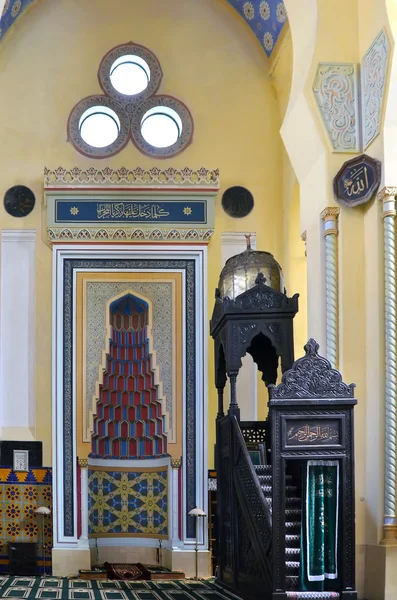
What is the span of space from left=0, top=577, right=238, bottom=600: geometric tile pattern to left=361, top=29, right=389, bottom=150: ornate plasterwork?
125 inches

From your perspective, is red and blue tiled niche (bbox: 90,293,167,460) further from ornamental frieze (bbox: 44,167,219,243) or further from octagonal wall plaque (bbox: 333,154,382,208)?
octagonal wall plaque (bbox: 333,154,382,208)

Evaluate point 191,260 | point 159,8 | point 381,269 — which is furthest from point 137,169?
point 381,269

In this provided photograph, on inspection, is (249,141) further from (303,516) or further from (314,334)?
(303,516)

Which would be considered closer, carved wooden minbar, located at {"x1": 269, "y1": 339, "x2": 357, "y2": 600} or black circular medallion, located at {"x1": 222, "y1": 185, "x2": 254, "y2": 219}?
carved wooden minbar, located at {"x1": 269, "y1": 339, "x2": 357, "y2": 600}

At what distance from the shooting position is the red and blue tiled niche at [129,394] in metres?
10.8

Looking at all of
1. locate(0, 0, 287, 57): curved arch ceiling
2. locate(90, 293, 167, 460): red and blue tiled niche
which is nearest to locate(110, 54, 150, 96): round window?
locate(0, 0, 287, 57): curved arch ceiling

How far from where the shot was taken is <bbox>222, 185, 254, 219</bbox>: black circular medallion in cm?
1090

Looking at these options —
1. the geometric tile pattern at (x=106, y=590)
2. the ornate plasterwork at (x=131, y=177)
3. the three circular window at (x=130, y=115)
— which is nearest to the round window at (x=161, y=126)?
the three circular window at (x=130, y=115)

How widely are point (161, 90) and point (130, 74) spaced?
0.44m

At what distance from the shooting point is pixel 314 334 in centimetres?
706

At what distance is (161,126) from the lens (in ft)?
36.8

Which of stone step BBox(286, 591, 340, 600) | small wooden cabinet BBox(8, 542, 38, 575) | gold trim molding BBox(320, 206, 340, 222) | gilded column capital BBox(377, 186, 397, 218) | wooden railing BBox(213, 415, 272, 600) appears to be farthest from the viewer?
small wooden cabinet BBox(8, 542, 38, 575)

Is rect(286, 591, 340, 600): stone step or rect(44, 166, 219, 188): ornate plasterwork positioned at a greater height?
rect(44, 166, 219, 188): ornate plasterwork

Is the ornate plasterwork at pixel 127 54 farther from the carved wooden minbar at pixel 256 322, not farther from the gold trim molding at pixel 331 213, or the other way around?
the gold trim molding at pixel 331 213
